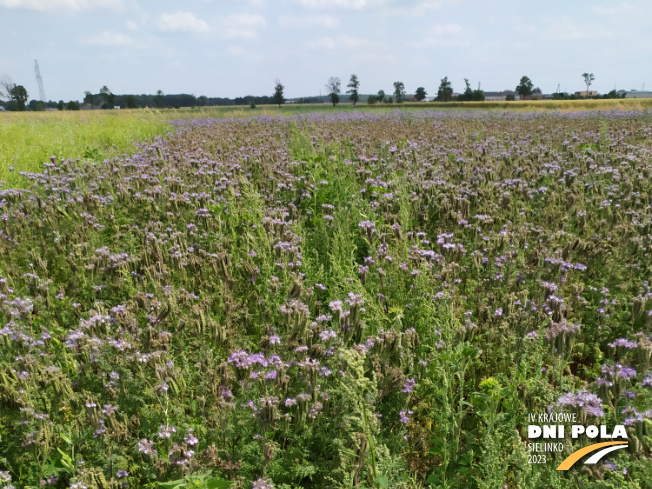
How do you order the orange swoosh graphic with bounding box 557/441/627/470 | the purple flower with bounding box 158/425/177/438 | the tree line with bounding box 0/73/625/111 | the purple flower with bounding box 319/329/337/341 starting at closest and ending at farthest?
the orange swoosh graphic with bounding box 557/441/627/470
the purple flower with bounding box 158/425/177/438
the purple flower with bounding box 319/329/337/341
the tree line with bounding box 0/73/625/111

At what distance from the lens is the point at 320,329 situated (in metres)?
3.00

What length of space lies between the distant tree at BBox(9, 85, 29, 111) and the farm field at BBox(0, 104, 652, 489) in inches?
4665

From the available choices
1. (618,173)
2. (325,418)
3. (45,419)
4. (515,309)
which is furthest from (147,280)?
(618,173)

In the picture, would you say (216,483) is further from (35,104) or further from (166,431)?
(35,104)

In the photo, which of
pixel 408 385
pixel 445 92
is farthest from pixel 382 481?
pixel 445 92

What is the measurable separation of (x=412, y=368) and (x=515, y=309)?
4.21ft

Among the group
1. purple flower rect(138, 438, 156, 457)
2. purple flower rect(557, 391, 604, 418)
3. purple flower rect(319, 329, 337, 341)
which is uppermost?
purple flower rect(319, 329, 337, 341)

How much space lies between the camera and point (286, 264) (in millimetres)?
3842

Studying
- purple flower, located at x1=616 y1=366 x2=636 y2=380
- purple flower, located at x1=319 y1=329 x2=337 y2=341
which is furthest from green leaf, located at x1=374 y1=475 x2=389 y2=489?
purple flower, located at x1=616 y1=366 x2=636 y2=380

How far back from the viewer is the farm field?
7.54ft

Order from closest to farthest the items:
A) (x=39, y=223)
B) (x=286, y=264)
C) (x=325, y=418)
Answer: (x=325, y=418)
(x=286, y=264)
(x=39, y=223)

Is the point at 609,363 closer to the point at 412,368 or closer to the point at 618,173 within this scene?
the point at 412,368

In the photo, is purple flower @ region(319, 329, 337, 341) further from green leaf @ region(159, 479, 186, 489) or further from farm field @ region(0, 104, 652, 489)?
green leaf @ region(159, 479, 186, 489)

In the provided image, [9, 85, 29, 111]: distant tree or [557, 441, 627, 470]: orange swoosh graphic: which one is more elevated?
[9, 85, 29, 111]: distant tree
